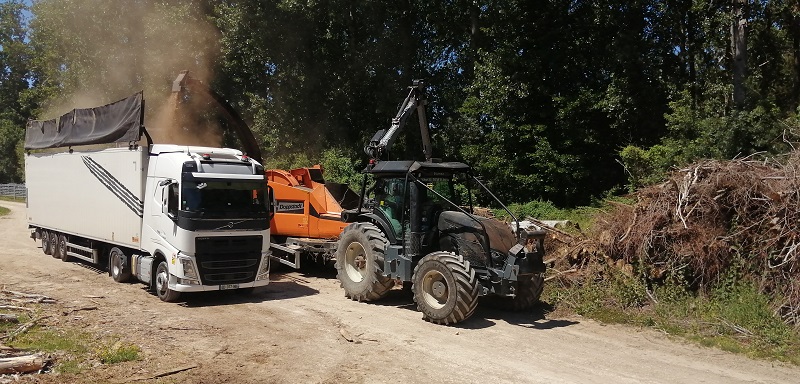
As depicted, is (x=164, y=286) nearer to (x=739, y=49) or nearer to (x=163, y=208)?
(x=163, y=208)

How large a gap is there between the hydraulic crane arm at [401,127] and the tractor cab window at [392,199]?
1.78 metres

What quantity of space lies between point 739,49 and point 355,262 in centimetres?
1490

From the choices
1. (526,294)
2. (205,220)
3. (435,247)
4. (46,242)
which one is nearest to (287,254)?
(205,220)

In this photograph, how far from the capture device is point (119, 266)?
13695 mm

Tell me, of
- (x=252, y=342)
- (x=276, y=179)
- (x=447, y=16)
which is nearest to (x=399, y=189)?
(x=252, y=342)

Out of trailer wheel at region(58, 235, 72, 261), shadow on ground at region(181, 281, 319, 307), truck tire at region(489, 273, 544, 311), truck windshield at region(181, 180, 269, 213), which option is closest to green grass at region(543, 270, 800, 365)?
truck tire at region(489, 273, 544, 311)

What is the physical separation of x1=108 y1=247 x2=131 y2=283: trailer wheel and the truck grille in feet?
10.5

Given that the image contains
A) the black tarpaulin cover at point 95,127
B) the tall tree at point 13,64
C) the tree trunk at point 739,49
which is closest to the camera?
the black tarpaulin cover at point 95,127

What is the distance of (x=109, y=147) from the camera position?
14.0m

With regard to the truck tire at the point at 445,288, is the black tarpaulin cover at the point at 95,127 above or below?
above

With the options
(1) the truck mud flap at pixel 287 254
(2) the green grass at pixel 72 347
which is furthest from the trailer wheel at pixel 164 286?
(1) the truck mud flap at pixel 287 254

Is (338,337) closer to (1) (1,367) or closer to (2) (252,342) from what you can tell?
(2) (252,342)

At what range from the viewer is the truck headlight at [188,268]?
11.3 m

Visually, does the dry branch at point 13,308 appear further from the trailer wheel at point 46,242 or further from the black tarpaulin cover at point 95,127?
the trailer wheel at point 46,242
